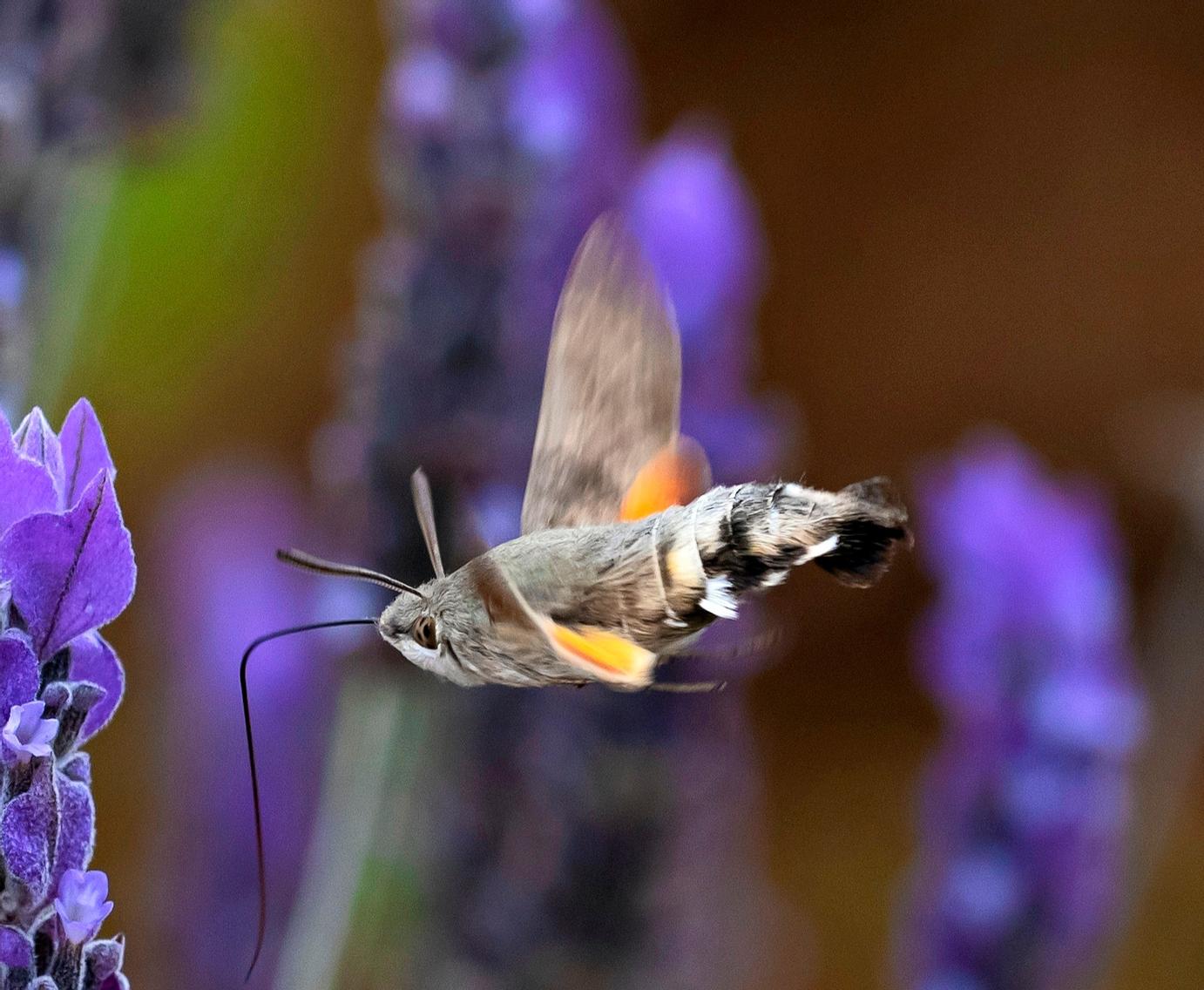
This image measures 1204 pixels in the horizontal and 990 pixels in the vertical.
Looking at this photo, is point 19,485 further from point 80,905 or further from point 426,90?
point 426,90

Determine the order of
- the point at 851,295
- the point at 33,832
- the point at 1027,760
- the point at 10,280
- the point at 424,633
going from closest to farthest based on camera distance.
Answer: the point at 33,832, the point at 424,633, the point at 10,280, the point at 1027,760, the point at 851,295

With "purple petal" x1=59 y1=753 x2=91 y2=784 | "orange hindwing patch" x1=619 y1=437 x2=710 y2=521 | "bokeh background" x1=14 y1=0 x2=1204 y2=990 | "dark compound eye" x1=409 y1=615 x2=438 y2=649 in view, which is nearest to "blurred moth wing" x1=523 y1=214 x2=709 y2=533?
"orange hindwing patch" x1=619 y1=437 x2=710 y2=521

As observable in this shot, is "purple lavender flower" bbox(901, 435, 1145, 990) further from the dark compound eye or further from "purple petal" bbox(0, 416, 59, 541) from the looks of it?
"purple petal" bbox(0, 416, 59, 541)

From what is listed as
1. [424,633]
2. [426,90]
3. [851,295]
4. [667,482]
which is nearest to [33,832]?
[424,633]

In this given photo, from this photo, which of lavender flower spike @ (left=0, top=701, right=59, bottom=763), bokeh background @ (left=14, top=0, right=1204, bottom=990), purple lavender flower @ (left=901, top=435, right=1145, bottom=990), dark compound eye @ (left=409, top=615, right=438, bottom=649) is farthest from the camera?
bokeh background @ (left=14, top=0, right=1204, bottom=990)

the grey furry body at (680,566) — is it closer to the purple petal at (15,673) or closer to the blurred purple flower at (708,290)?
the purple petal at (15,673)
